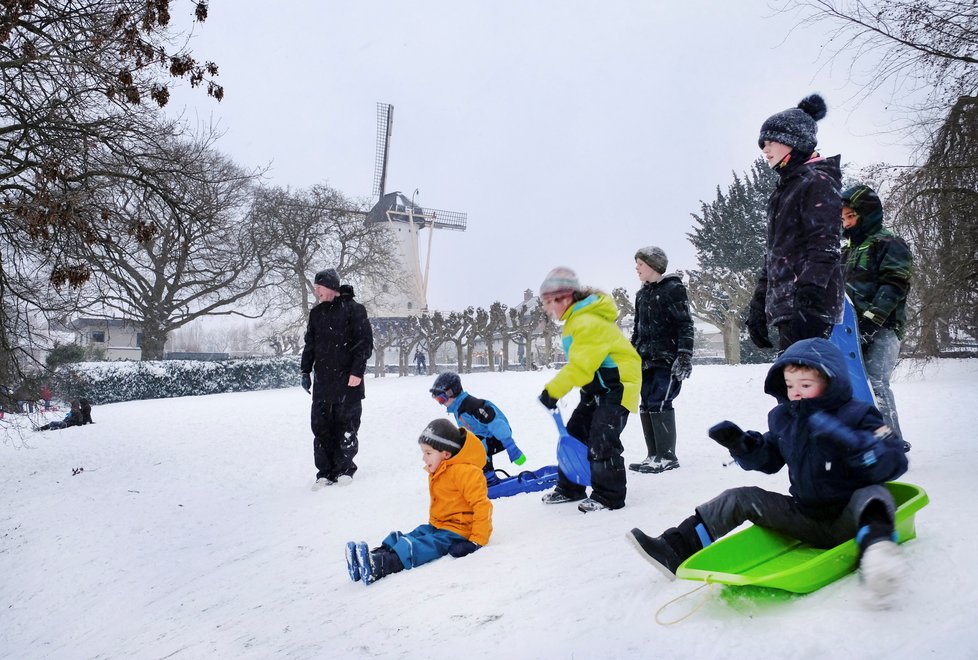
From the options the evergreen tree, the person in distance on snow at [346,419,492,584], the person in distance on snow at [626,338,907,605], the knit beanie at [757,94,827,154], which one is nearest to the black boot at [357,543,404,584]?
the person in distance on snow at [346,419,492,584]

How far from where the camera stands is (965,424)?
6742 millimetres

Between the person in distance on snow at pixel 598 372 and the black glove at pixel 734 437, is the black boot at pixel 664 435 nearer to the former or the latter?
the person in distance on snow at pixel 598 372

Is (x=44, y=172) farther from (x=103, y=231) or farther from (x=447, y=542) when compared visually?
(x=447, y=542)

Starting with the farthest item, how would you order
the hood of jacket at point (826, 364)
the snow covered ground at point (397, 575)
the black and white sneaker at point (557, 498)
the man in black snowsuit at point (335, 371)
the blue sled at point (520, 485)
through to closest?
the man in black snowsuit at point (335, 371) → the blue sled at point (520, 485) → the black and white sneaker at point (557, 498) → the hood of jacket at point (826, 364) → the snow covered ground at point (397, 575)

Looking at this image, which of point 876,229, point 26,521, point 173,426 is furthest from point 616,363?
point 173,426

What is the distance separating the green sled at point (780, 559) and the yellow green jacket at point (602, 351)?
1.57 metres

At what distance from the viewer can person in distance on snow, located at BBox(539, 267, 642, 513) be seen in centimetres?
380

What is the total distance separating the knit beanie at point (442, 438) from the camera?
3602mm

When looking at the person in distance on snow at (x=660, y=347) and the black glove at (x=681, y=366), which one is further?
the person in distance on snow at (x=660, y=347)

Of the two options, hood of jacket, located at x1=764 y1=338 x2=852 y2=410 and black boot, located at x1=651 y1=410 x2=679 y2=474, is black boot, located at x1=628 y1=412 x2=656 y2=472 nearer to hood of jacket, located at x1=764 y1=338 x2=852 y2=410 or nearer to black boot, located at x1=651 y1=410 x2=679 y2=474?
black boot, located at x1=651 y1=410 x2=679 y2=474

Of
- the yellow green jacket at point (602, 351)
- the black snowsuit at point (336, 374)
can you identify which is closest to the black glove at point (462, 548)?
the yellow green jacket at point (602, 351)

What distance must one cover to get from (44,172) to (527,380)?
12043 millimetres

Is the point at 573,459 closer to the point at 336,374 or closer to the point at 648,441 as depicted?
the point at 648,441

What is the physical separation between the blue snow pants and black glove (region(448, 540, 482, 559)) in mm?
38
